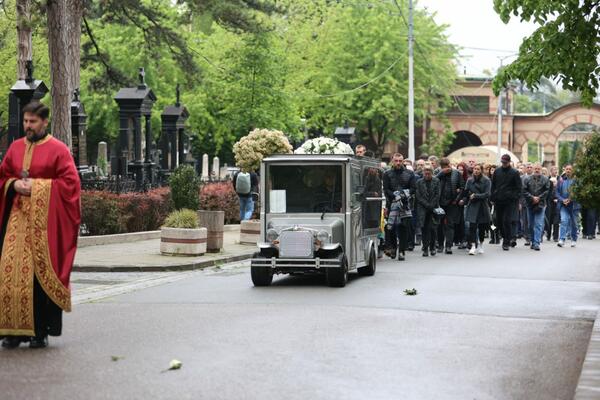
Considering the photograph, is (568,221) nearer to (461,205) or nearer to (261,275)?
(461,205)

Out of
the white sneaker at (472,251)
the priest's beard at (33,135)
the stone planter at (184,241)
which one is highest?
the priest's beard at (33,135)

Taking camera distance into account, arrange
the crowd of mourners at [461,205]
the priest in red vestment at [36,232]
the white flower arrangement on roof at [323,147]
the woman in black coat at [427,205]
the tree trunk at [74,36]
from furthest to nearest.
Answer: the tree trunk at [74,36], the woman in black coat at [427,205], the crowd of mourners at [461,205], the white flower arrangement on roof at [323,147], the priest in red vestment at [36,232]

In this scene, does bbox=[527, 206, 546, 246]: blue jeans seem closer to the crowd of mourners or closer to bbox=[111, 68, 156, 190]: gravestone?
the crowd of mourners

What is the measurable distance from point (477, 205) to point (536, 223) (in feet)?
7.06

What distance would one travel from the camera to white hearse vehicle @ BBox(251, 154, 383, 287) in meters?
15.7

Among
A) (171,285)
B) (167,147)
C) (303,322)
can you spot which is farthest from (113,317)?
(167,147)

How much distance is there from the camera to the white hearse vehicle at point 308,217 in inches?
618

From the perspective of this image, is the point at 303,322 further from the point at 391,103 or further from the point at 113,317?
the point at 391,103

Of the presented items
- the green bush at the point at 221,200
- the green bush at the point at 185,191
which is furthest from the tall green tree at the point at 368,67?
the green bush at the point at 185,191

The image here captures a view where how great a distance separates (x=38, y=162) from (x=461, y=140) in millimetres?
76631

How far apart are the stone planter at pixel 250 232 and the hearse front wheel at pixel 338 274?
869cm

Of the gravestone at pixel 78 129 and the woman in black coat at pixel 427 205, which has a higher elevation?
the gravestone at pixel 78 129

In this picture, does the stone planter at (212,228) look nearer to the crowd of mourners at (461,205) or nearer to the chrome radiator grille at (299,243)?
the crowd of mourners at (461,205)

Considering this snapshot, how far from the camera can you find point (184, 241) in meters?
20.3
